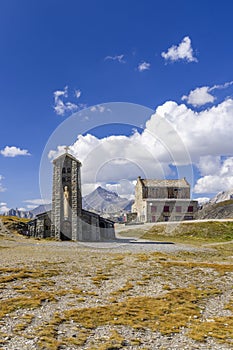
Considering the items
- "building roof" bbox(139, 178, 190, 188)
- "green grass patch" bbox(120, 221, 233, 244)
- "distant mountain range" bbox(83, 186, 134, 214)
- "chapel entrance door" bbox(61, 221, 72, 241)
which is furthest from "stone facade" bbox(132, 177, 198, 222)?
"chapel entrance door" bbox(61, 221, 72, 241)

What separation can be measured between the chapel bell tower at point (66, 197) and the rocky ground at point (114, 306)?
24570mm

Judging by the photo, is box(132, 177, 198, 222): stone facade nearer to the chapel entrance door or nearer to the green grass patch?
the green grass patch

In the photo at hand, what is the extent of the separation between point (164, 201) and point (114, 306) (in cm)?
8183

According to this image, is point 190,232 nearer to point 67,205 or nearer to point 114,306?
point 67,205

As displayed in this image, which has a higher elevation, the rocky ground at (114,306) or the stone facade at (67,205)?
the stone facade at (67,205)

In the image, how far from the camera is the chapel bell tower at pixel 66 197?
5188cm

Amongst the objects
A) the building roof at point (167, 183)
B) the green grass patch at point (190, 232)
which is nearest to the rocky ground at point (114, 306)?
the green grass patch at point (190, 232)

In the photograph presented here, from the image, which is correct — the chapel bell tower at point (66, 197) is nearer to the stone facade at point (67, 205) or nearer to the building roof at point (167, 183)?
the stone facade at point (67, 205)

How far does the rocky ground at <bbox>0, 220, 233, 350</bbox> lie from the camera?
11.8 metres

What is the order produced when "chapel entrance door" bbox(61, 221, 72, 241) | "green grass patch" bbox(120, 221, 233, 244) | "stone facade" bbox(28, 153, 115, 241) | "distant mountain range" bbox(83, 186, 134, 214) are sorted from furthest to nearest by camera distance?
"distant mountain range" bbox(83, 186, 134, 214) < "green grass patch" bbox(120, 221, 233, 244) < "chapel entrance door" bbox(61, 221, 72, 241) < "stone facade" bbox(28, 153, 115, 241)

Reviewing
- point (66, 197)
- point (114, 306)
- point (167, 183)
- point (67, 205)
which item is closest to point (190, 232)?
point (67, 205)

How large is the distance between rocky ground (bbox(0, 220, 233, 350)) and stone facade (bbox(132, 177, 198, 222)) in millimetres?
67294

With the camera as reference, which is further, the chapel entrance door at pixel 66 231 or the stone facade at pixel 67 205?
the chapel entrance door at pixel 66 231

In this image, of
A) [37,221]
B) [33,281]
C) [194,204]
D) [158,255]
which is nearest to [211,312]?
[33,281]
